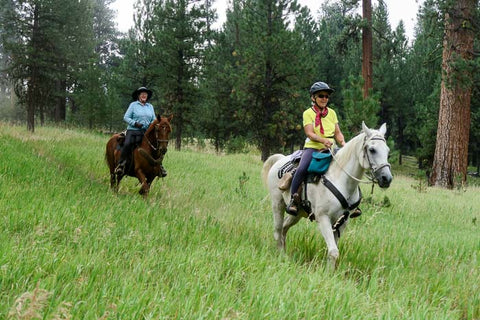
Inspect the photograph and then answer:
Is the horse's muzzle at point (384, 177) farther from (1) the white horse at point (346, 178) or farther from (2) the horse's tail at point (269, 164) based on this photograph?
(2) the horse's tail at point (269, 164)

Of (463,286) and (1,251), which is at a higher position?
(1,251)

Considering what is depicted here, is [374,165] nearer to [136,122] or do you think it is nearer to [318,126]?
[318,126]

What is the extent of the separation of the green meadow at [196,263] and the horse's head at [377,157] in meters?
1.00

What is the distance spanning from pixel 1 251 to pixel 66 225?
44.6 inches

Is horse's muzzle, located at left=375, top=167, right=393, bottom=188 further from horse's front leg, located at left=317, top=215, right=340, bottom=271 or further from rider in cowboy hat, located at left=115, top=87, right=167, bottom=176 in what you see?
rider in cowboy hat, located at left=115, top=87, right=167, bottom=176

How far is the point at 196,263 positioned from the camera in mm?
3357

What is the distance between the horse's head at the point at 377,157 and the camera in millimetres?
3836

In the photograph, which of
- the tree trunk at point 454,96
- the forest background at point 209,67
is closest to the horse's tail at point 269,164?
the forest background at point 209,67

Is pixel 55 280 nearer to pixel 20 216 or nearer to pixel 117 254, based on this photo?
pixel 117 254

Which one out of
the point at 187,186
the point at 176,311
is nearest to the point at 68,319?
the point at 176,311

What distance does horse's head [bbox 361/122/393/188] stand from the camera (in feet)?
12.6

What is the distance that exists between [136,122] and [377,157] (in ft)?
16.5

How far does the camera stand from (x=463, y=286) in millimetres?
3801

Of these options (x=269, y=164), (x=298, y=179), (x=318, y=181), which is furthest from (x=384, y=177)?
(x=269, y=164)
